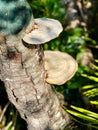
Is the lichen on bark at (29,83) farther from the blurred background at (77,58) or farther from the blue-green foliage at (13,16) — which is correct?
the blurred background at (77,58)

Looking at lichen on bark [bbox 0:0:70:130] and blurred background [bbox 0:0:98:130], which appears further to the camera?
blurred background [bbox 0:0:98:130]

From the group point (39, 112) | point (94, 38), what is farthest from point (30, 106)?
point (94, 38)

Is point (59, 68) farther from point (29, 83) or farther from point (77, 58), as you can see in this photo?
point (77, 58)

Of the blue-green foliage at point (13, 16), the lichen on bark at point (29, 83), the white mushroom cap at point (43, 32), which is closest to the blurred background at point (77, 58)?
the lichen on bark at point (29, 83)

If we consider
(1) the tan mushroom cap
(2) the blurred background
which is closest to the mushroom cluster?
(1) the tan mushroom cap

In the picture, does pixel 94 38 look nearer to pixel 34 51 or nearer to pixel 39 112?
pixel 39 112

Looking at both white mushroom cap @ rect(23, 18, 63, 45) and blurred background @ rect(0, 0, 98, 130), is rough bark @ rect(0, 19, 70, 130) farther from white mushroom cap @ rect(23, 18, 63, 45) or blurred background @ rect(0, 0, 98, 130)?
blurred background @ rect(0, 0, 98, 130)
